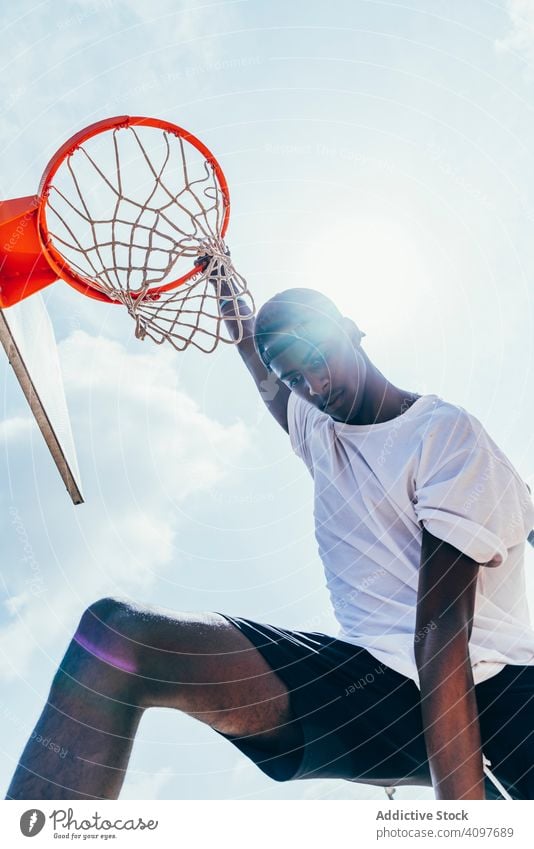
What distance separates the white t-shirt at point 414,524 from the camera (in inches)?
58.0

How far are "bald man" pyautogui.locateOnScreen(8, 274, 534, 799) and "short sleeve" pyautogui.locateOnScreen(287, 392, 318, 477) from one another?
15 centimetres

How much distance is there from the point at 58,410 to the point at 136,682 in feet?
4.85

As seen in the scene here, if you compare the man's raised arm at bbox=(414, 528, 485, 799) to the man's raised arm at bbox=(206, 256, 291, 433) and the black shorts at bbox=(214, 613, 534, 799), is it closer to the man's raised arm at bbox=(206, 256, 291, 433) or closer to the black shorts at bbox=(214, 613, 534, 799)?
the black shorts at bbox=(214, 613, 534, 799)

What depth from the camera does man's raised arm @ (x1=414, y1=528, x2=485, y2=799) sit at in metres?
1.25

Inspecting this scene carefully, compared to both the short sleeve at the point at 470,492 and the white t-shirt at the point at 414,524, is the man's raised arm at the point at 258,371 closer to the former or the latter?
the white t-shirt at the point at 414,524

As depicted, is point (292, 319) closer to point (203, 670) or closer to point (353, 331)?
point (353, 331)

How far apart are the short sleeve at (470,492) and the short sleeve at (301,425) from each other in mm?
526

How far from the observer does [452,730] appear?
49.6 inches

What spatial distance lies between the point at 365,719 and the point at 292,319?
108 cm

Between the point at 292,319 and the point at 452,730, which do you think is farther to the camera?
the point at 292,319

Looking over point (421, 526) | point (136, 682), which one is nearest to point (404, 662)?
point (421, 526)

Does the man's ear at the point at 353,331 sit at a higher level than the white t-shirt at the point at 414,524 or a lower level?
higher

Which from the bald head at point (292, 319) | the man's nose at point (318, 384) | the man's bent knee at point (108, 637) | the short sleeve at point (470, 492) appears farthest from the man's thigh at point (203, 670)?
the bald head at point (292, 319)

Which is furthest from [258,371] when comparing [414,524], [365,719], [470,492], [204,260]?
[365,719]
